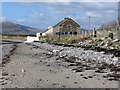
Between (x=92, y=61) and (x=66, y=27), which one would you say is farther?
(x=66, y=27)

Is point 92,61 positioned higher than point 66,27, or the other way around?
point 66,27

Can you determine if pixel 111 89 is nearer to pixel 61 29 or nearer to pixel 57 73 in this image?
pixel 57 73

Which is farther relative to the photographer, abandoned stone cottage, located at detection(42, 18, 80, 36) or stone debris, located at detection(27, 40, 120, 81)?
abandoned stone cottage, located at detection(42, 18, 80, 36)

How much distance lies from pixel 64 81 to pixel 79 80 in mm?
600

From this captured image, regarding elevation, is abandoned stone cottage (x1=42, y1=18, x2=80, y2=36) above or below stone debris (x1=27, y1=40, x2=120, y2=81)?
above

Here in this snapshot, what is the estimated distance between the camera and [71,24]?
86875mm

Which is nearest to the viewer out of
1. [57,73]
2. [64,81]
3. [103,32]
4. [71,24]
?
[64,81]

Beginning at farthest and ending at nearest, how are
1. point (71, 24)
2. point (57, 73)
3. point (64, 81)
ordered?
point (71, 24) → point (57, 73) → point (64, 81)

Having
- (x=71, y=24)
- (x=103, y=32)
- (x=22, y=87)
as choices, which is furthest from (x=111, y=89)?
(x=71, y=24)

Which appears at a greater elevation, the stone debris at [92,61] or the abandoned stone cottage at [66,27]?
the abandoned stone cottage at [66,27]

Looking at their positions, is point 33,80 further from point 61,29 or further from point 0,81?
point 61,29

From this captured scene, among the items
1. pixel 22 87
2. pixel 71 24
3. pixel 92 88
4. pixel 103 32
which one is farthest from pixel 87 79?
pixel 71 24

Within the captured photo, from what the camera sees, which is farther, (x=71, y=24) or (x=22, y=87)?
(x=71, y=24)

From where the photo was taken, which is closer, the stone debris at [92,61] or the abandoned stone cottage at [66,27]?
the stone debris at [92,61]
